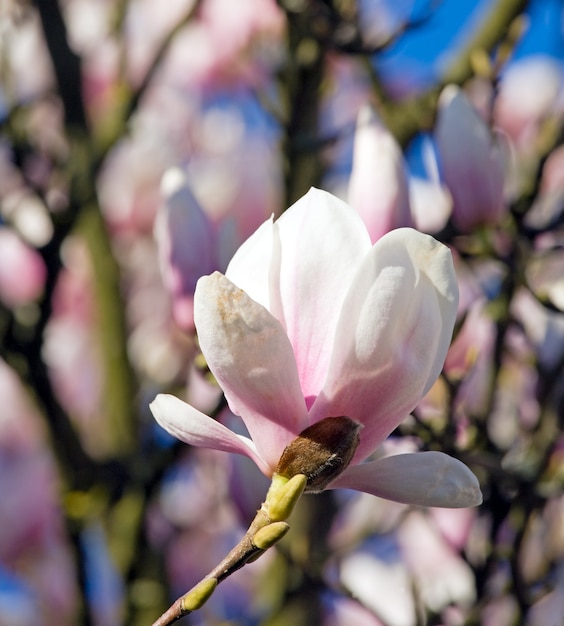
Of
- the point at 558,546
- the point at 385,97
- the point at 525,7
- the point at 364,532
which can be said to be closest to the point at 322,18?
the point at 385,97

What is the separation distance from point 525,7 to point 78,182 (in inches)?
29.8

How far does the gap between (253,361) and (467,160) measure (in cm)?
61

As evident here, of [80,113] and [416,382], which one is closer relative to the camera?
[416,382]

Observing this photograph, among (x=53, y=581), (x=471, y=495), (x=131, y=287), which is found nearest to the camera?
(x=471, y=495)

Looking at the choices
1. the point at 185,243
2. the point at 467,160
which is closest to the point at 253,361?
the point at 185,243

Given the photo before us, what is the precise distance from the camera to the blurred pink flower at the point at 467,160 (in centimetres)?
105

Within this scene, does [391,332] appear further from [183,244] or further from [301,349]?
[183,244]

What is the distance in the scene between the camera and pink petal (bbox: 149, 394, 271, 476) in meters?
0.55

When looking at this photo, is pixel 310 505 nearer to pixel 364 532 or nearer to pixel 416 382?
pixel 364 532

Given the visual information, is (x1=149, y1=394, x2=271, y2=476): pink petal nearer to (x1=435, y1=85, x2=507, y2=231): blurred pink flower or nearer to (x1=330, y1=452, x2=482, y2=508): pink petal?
(x1=330, y1=452, x2=482, y2=508): pink petal

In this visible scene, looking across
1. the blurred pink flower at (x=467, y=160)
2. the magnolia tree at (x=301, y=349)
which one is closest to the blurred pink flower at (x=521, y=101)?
the magnolia tree at (x=301, y=349)

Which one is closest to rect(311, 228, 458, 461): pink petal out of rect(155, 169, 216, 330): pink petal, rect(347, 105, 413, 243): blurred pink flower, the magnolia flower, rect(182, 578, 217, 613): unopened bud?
the magnolia flower

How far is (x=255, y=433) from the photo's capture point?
0.56 m

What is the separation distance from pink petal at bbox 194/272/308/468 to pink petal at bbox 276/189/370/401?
0.07 feet
